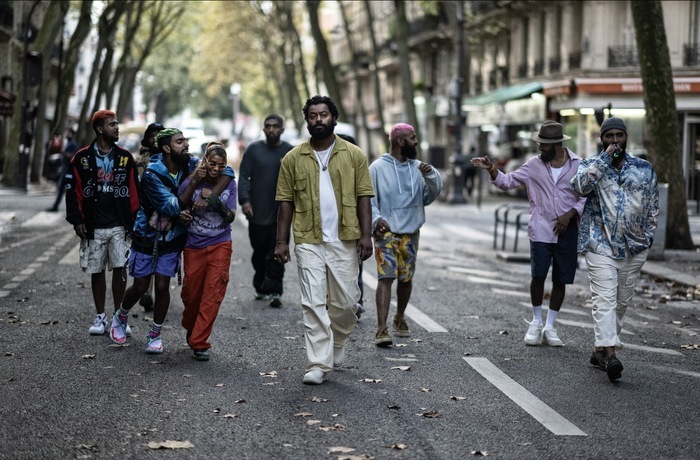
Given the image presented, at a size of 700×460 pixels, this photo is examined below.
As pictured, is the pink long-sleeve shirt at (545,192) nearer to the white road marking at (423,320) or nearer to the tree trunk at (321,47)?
the white road marking at (423,320)

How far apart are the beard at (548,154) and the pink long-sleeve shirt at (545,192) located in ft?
0.12

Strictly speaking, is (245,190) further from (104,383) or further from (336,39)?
(336,39)

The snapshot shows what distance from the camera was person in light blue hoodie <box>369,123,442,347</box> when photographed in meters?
9.21

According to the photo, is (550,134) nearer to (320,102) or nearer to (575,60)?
(320,102)

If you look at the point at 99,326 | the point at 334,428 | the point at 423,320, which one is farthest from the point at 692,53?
the point at 334,428

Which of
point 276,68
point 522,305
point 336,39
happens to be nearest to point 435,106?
point 276,68

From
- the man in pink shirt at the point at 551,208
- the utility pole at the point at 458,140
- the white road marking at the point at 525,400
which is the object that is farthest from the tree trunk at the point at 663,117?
the utility pole at the point at 458,140

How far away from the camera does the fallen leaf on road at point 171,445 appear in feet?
18.9

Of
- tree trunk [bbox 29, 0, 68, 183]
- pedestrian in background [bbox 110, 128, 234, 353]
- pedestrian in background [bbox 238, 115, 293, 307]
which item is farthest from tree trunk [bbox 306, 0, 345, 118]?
pedestrian in background [bbox 110, 128, 234, 353]

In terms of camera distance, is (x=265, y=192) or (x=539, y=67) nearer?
(x=265, y=192)

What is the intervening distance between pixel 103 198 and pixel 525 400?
12.2 feet

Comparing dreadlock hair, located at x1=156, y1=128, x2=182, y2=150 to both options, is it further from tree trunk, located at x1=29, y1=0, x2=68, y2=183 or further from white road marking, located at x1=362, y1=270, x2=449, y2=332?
tree trunk, located at x1=29, y1=0, x2=68, y2=183

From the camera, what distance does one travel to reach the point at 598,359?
27.0ft

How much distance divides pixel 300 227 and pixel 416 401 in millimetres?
1349
